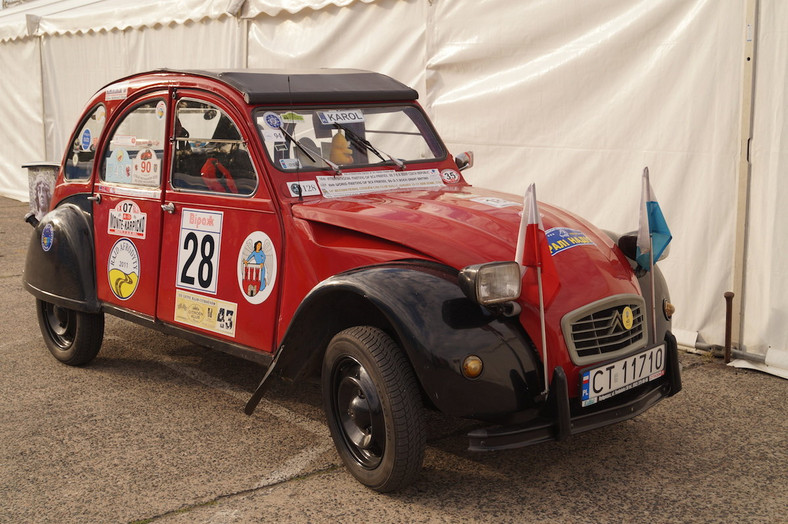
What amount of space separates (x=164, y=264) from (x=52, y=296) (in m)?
0.99

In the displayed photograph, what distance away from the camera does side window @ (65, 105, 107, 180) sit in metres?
5.20

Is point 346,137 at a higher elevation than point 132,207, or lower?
higher

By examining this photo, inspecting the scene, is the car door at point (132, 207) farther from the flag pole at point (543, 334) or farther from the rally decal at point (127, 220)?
the flag pole at point (543, 334)

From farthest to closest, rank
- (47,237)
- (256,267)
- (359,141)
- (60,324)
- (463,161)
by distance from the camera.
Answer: (60,324)
(47,237)
(463,161)
(359,141)
(256,267)

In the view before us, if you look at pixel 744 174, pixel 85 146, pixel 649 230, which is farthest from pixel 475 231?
pixel 85 146

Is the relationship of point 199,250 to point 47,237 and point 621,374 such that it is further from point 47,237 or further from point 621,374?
point 621,374

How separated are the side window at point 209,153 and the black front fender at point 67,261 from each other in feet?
2.85

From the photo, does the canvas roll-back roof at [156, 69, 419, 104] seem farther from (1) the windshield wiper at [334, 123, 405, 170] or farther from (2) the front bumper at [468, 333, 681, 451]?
(2) the front bumper at [468, 333, 681, 451]

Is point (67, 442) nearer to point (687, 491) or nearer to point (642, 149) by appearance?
point (687, 491)

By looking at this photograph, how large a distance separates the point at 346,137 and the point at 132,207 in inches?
51.3

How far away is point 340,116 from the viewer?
4531 mm

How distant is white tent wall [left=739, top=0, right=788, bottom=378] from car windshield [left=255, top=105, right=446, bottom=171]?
1.93 metres

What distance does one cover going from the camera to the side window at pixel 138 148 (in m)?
4.71

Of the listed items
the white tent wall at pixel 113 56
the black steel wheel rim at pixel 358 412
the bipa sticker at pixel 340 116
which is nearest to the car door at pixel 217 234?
the bipa sticker at pixel 340 116
